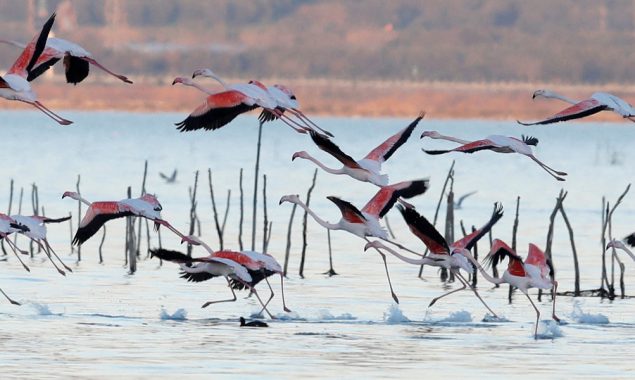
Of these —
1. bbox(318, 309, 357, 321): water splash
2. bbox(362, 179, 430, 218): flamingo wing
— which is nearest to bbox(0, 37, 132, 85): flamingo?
bbox(362, 179, 430, 218): flamingo wing

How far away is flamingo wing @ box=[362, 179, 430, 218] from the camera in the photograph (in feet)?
57.7

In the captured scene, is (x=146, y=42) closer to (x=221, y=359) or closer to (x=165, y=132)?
(x=165, y=132)

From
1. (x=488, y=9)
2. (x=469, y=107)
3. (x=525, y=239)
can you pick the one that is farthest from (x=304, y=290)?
(x=488, y=9)

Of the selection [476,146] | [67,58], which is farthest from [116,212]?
[476,146]

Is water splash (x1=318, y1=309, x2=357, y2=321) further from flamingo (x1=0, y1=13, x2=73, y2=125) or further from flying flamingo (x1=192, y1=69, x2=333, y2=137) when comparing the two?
flamingo (x1=0, y1=13, x2=73, y2=125)

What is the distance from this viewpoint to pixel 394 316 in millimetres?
21234

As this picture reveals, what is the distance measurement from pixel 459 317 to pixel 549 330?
1.57 metres

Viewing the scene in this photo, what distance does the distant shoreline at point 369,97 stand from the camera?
130500mm

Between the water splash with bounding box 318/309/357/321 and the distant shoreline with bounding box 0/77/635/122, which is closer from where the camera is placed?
the water splash with bounding box 318/309/357/321

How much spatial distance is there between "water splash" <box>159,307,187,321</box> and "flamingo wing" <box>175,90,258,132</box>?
372 cm

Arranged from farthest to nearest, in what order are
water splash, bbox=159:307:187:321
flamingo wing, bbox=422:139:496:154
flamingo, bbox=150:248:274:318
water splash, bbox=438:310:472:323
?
water splash, bbox=438:310:472:323, water splash, bbox=159:307:187:321, flamingo, bbox=150:248:274:318, flamingo wing, bbox=422:139:496:154

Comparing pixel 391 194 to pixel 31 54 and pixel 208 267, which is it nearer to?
pixel 208 267

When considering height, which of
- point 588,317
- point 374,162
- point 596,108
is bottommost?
point 588,317

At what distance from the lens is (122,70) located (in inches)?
5418
